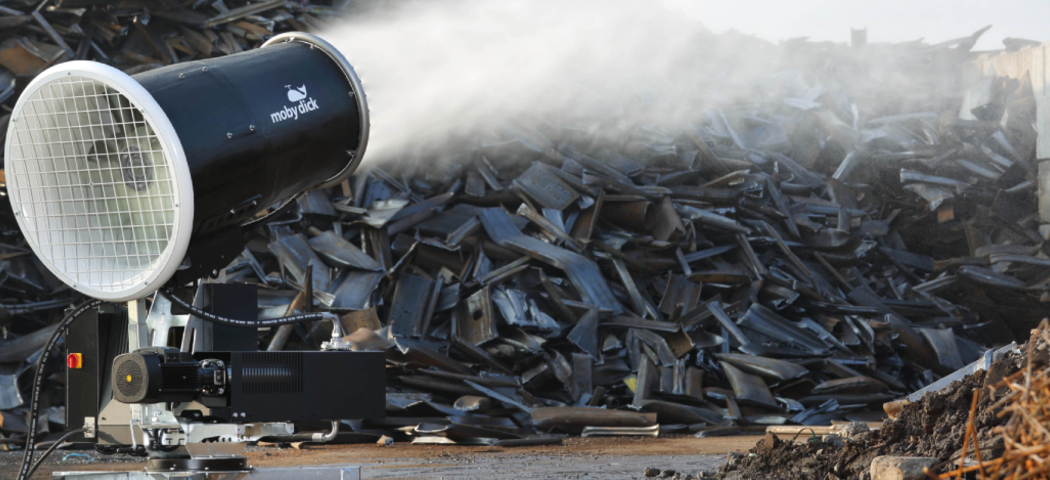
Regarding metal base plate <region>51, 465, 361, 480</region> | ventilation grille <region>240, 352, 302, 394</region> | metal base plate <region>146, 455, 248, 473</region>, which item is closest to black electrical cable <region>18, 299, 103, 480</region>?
metal base plate <region>51, 465, 361, 480</region>

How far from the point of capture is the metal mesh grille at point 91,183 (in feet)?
11.1

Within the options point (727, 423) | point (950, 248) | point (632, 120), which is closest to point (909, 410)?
point (727, 423)

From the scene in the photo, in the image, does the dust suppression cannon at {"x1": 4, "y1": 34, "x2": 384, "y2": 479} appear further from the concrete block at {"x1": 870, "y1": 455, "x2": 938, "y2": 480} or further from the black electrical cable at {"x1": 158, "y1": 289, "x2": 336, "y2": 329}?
the concrete block at {"x1": 870, "y1": 455, "x2": 938, "y2": 480}

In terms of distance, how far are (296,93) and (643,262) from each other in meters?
6.95

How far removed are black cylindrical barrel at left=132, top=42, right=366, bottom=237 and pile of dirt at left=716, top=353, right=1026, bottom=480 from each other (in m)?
2.60

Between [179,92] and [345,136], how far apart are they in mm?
969

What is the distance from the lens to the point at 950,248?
43.1 feet

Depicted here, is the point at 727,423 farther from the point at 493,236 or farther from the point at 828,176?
the point at 828,176

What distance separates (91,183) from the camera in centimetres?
347

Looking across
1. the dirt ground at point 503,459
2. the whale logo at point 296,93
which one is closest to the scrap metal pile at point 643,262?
the dirt ground at point 503,459

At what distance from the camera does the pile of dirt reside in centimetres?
344

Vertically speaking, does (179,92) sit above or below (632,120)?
below

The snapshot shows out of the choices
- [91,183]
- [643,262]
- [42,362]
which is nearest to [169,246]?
[91,183]

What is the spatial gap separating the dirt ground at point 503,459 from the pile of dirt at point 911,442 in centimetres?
120
